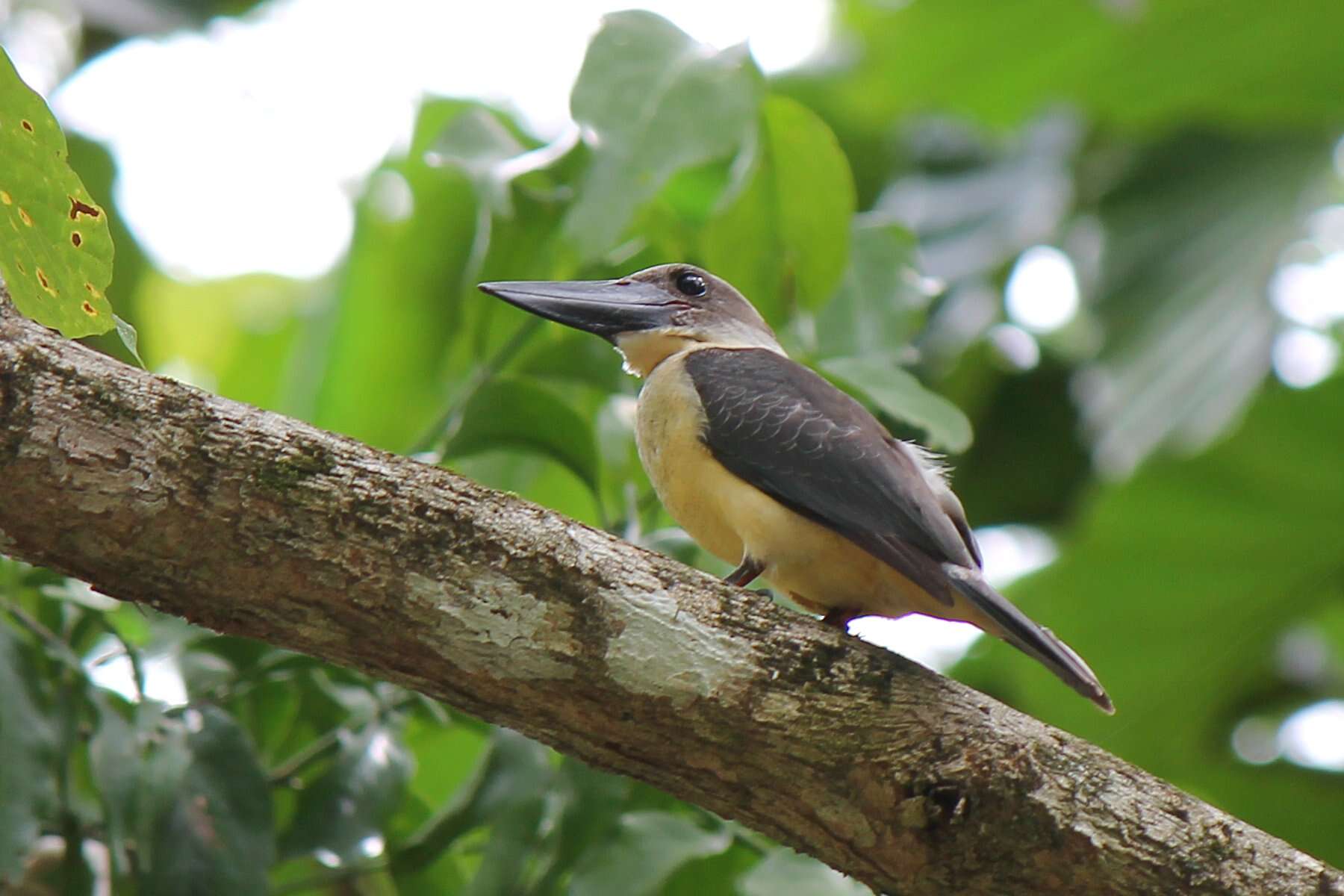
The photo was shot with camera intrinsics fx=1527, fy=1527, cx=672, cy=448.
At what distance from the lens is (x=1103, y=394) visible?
580 cm

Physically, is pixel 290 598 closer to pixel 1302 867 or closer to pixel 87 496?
pixel 87 496

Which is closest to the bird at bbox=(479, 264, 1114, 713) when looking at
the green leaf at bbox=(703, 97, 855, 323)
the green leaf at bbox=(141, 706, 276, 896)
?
the green leaf at bbox=(703, 97, 855, 323)

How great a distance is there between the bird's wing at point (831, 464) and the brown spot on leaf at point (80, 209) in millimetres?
1472

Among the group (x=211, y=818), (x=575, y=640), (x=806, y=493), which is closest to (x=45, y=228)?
(x=575, y=640)

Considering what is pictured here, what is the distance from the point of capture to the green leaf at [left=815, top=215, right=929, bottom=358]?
425 cm

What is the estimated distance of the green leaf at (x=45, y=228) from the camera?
89.9 inches

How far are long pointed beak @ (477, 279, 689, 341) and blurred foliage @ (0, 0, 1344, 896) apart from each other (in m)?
0.06

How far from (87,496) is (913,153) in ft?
20.4

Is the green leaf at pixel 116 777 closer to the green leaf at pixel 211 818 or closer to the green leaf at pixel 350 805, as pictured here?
the green leaf at pixel 211 818

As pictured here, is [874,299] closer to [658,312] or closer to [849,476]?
[658,312]

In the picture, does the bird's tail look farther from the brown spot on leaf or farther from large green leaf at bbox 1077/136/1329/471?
large green leaf at bbox 1077/136/1329/471

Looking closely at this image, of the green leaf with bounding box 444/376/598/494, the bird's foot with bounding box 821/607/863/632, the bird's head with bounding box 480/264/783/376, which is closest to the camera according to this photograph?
the bird's foot with bounding box 821/607/863/632

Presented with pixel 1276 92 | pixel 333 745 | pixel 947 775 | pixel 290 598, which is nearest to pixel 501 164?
pixel 333 745

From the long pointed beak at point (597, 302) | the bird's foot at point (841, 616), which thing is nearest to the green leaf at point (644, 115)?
the long pointed beak at point (597, 302)
